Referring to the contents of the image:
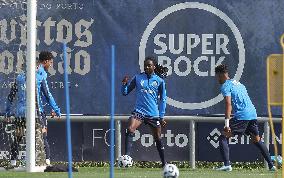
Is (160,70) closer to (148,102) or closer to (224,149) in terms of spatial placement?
(148,102)

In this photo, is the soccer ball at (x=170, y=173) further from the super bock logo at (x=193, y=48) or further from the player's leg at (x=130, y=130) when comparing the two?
the super bock logo at (x=193, y=48)

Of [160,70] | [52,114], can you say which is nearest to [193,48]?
[160,70]

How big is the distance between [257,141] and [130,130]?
7.69 feet

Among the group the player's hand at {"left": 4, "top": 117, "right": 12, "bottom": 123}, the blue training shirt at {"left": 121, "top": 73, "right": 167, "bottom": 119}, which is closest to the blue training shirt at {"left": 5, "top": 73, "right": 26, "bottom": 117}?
the player's hand at {"left": 4, "top": 117, "right": 12, "bottom": 123}

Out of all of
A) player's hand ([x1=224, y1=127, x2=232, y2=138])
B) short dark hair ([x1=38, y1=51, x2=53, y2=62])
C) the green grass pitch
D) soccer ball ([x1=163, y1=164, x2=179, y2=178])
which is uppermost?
short dark hair ([x1=38, y1=51, x2=53, y2=62])

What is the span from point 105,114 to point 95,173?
3.18 meters

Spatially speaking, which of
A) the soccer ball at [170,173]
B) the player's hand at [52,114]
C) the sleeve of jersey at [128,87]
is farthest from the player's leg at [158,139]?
the soccer ball at [170,173]

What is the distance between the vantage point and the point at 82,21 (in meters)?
20.7

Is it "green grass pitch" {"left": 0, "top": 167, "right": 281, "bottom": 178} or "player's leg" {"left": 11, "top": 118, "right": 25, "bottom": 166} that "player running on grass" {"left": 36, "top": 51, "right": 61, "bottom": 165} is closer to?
"player's leg" {"left": 11, "top": 118, "right": 25, "bottom": 166}

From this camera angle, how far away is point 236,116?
19406mm

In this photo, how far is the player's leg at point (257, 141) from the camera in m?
19.0

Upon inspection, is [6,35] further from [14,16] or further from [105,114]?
[105,114]

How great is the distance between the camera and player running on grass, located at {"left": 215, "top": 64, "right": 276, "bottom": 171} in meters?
18.9

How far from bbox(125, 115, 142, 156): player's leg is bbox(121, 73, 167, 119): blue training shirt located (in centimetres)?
21
